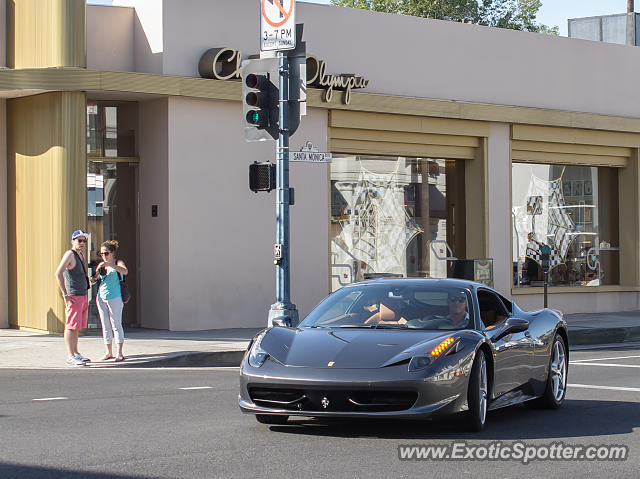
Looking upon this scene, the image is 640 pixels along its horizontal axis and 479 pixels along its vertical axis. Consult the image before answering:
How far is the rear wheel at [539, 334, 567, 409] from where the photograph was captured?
10.4 meters

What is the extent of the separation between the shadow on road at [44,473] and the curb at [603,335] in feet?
45.1

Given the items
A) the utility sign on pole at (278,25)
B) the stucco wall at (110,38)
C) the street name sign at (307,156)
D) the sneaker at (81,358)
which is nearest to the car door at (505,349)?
the street name sign at (307,156)

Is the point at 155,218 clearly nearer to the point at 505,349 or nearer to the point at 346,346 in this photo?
the point at 505,349

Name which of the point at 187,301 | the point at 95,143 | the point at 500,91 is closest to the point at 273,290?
the point at 187,301

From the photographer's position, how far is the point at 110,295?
14.9m

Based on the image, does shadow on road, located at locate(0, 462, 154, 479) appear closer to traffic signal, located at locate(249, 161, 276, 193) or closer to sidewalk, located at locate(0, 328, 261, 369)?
sidewalk, located at locate(0, 328, 261, 369)

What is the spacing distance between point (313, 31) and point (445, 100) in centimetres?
354

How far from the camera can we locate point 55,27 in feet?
59.7

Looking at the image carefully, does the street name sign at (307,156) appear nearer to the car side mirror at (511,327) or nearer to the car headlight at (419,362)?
the car side mirror at (511,327)

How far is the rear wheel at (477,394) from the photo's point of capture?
8.61m

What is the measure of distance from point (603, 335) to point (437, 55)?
22.6 ft

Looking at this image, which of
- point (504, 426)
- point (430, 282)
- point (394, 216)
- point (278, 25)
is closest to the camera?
point (504, 426)

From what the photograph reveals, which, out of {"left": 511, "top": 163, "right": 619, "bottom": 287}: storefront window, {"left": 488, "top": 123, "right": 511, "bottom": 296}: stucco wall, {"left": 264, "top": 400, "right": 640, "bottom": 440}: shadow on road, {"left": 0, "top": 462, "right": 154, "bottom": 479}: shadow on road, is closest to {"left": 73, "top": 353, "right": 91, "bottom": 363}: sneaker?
{"left": 264, "top": 400, "right": 640, "bottom": 440}: shadow on road

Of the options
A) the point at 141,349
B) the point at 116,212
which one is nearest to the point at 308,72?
the point at 116,212
